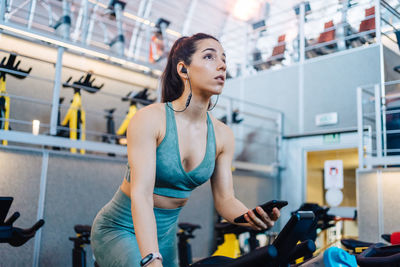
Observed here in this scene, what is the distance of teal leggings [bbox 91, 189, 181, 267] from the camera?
1155mm

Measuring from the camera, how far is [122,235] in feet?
4.03

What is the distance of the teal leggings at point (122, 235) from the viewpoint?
116 cm

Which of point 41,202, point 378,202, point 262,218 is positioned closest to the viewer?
point 262,218

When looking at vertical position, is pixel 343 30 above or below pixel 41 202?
above

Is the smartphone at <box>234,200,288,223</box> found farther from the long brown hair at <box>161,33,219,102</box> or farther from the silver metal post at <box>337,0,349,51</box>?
the silver metal post at <box>337,0,349,51</box>

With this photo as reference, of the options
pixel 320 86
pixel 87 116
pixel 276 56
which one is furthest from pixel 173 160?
pixel 276 56

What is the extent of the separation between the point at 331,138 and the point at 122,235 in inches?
197

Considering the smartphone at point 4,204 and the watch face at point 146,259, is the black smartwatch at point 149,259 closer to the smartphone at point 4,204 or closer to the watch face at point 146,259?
the watch face at point 146,259

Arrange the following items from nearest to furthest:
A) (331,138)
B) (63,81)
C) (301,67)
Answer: (63,81)
(331,138)
(301,67)

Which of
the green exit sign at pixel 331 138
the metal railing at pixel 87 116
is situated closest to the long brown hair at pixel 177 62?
the metal railing at pixel 87 116

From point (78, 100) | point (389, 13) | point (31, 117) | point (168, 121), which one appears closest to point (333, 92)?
point (389, 13)

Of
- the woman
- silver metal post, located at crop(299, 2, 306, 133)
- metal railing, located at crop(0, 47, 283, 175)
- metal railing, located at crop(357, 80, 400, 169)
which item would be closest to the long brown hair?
the woman

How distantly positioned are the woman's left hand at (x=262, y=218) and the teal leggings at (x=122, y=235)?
317 mm

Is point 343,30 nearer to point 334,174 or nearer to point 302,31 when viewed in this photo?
point 302,31
